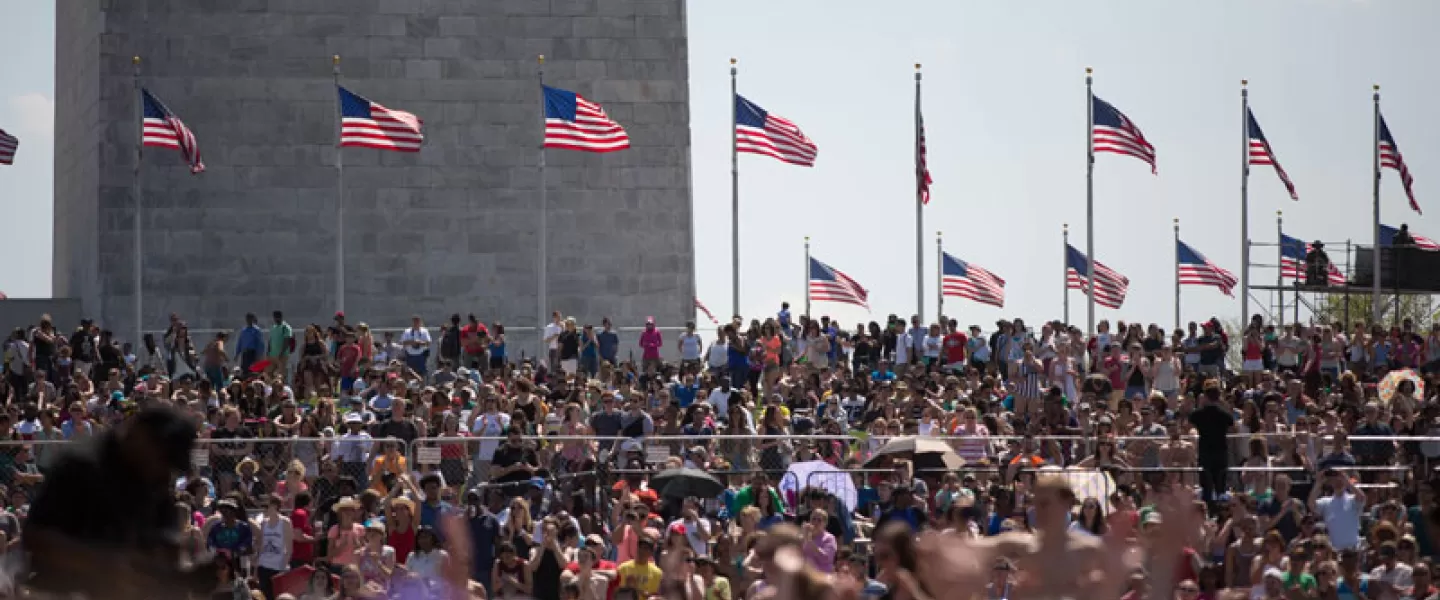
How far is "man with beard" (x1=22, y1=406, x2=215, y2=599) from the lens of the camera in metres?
7.55

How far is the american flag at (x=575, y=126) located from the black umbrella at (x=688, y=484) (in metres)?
16.2

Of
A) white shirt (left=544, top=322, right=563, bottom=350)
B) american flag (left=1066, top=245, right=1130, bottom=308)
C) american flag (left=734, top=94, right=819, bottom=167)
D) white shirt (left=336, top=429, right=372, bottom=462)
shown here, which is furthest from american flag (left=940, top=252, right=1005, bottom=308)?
white shirt (left=336, top=429, right=372, bottom=462)

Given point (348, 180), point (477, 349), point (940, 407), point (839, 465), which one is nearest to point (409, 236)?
point (348, 180)

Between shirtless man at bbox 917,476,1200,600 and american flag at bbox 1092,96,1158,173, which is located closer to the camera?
shirtless man at bbox 917,476,1200,600

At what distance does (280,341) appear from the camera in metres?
34.0

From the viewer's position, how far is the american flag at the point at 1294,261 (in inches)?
1750

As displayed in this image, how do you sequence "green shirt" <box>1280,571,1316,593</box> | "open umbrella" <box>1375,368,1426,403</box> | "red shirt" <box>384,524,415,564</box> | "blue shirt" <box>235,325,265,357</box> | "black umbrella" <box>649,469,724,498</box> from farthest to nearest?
"blue shirt" <box>235,325,265,357</box> < "open umbrella" <box>1375,368,1426,403</box> < "black umbrella" <box>649,469,724,498</box> < "red shirt" <box>384,524,415,564</box> < "green shirt" <box>1280,571,1316,593</box>

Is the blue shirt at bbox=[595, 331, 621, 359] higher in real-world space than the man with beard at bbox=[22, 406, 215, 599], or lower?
higher

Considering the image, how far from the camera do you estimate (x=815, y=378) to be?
31328 millimetres

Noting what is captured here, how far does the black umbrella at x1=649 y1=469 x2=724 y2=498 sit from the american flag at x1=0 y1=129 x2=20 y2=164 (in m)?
20.7

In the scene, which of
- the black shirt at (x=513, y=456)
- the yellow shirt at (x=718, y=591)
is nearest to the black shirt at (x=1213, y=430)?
the yellow shirt at (x=718, y=591)

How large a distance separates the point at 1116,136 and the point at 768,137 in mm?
6182

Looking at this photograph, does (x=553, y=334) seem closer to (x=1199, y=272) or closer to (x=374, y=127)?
(x=374, y=127)

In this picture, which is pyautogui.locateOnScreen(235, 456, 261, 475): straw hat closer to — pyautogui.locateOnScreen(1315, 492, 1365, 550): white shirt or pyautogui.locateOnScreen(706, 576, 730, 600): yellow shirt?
pyautogui.locateOnScreen(706, 576, 730, 600): yellow shirt
